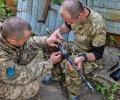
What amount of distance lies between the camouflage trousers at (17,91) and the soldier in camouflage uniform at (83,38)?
516 mm

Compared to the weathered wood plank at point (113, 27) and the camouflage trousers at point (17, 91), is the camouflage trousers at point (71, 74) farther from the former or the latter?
the weathered wood plank at point (113, 27)

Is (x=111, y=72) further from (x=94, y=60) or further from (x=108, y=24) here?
(x=108, y=24)

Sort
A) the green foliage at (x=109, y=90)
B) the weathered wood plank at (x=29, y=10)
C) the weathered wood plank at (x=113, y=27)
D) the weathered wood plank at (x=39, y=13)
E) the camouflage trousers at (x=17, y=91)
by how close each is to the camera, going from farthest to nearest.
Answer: the weathered wood plank at (x=29, y=10) → the weathered wood plank at (x=39, y=13) → the weathered wood plank at (x=113, y=27) → the green foliage at (x=109, y=90) → the camouflage trousers at (x=17, y=91)

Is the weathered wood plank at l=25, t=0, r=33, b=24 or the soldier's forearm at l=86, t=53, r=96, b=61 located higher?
the weathered wood plank at l=25, t=0, r=33, b=24

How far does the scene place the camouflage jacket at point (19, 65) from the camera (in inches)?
157

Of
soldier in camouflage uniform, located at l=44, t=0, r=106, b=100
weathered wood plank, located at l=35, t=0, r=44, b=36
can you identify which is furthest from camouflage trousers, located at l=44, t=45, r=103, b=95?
weathered wood plank, located at l=35, t=0, r=44, b=36

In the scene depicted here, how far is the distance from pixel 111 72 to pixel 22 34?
71.1 inches

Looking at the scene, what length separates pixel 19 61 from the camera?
437 centimetres

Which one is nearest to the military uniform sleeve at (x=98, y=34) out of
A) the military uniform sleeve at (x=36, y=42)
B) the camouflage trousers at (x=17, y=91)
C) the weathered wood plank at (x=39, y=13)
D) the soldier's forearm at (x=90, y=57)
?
the soldier's forearm at (x=90, y=57)

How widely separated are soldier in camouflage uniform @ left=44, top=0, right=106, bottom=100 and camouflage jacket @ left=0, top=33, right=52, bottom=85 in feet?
1.41

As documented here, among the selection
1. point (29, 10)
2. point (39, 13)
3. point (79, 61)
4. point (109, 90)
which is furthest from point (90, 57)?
point (29, 10)

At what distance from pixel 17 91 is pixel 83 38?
3.67ft

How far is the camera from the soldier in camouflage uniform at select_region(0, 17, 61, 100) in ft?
12.7

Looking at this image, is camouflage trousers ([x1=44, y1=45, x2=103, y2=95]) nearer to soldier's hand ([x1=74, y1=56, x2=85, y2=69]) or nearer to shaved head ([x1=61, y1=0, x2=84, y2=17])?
soldier's hand ([x1=74, y1=56, x2=85, y2=69])
